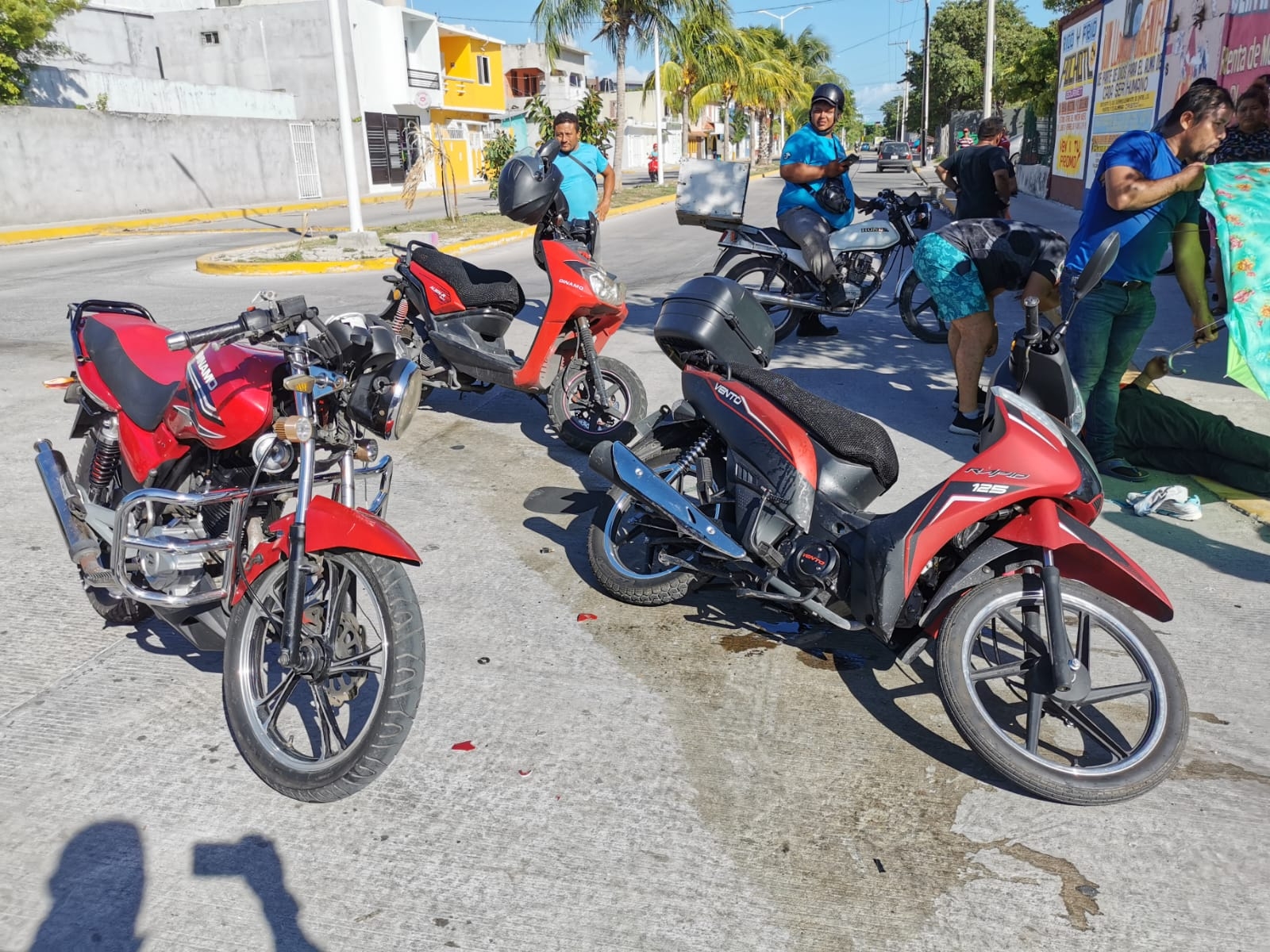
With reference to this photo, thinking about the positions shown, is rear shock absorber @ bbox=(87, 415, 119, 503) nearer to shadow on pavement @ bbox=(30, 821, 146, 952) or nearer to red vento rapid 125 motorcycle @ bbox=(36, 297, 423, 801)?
red vento rapid 125 motorcycle @ bbox=(36, 297, 423, 801)

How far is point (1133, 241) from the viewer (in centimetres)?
495

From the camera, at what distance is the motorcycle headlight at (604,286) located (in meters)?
5.45

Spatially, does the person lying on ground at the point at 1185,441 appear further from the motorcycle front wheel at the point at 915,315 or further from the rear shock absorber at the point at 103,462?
the rear shock absorber at the point at 103,462

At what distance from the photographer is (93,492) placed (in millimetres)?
3457

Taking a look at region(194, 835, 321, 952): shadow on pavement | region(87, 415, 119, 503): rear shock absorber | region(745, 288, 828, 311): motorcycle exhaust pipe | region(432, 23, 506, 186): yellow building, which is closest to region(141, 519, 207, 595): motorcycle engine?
region(87, 415, 119, 503): rear shock absorber

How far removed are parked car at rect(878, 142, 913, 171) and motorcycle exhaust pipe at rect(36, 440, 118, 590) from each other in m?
47.3

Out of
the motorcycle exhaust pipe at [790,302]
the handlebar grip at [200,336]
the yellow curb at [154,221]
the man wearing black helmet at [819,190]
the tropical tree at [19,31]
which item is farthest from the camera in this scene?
the tropical tree at [19,31]


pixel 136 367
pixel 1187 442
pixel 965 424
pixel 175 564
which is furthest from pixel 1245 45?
pixel 175 564

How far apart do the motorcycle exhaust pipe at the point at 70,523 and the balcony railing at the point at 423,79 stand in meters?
43.0

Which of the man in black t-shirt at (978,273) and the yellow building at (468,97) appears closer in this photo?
the man in black t-shirt at (978,273)

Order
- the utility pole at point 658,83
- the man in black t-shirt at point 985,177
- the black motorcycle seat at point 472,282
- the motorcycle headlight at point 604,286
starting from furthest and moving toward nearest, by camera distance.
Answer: the utility pole at point 658,83 < the man in black t-shirt at point 985,177 < the black motorcycle seat at point 472,282 < the motorcycle headlight at point 604,286

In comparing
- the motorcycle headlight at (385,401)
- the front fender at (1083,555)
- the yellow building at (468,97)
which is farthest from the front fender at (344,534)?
the yellow building at (468,97)

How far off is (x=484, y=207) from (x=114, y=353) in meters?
26.8

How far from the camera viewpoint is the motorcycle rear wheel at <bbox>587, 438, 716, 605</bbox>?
3812 mm
